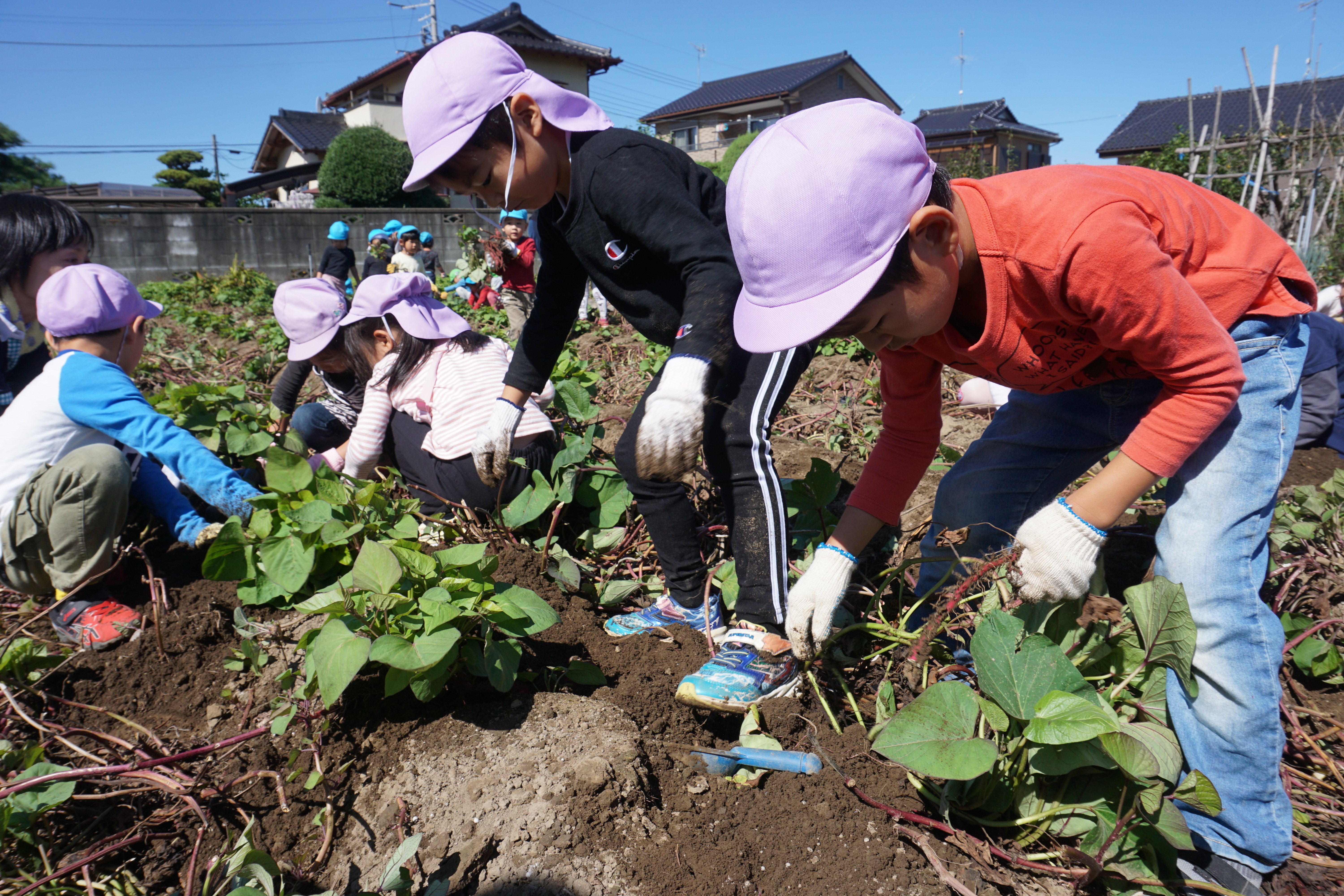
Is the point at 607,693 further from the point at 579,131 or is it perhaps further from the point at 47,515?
the point at 47,515

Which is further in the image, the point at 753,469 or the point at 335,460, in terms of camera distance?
the point at 335,460

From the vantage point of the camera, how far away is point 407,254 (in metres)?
8.82

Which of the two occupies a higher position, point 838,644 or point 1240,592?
point 1240,592

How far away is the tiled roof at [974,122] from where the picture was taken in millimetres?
31516

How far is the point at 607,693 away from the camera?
160 cm

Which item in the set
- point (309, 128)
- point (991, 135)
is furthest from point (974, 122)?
point (309, 128)

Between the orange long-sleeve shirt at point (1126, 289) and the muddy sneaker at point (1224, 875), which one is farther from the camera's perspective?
the muddy sneaker at point (1224, 875)

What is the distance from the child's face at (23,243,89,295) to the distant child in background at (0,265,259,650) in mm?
578

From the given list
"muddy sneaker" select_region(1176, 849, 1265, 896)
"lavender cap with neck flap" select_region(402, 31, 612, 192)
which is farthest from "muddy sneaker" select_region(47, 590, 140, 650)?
"muddy sneaker" select_region(1176, 849, 1265, 896)

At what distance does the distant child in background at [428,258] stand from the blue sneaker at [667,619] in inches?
316

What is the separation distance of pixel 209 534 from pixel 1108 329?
2.44m

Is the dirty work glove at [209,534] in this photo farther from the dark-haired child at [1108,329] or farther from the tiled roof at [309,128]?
the tiled roof at [309,128]

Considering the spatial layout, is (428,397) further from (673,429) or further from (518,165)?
(673,429)

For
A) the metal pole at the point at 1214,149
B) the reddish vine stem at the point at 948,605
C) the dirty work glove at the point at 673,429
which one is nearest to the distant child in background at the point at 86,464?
the dirty work glove at the point at 673,429
